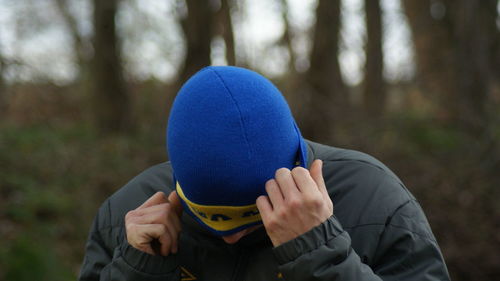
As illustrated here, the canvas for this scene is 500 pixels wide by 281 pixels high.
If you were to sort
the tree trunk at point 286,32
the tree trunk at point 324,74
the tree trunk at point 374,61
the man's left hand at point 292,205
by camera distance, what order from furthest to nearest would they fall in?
the tree trunk at point 286,32
the tree trunk at point 374,61
the tree trunk at point 324,74
the man's left hand at point 292,205

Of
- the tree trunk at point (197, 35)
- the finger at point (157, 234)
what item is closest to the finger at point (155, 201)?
the finger at point (157, 234)

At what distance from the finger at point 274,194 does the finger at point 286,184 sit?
1cm

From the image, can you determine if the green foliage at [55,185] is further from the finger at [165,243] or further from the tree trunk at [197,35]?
the finger at [165,243]

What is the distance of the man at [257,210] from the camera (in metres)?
1.49

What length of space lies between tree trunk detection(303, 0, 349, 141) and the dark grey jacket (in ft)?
16.7

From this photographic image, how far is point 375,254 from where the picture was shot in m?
1.68

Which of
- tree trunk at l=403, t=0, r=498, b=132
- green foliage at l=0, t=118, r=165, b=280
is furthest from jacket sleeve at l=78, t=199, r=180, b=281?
tree trunk at l=403, t=0, r=498, b=132

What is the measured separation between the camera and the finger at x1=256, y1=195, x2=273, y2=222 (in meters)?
1.50

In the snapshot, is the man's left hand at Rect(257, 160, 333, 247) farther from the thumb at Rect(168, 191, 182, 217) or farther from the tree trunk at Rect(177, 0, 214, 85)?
the tree trunk at Rect(177, 0, 214, 85)

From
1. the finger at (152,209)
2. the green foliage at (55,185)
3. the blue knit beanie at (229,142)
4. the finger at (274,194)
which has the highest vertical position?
the blue knit beanie at (229,142)

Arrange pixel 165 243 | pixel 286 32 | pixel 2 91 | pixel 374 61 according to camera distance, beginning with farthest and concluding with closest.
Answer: pixel 286 32, pixel 374 61, pixel 2 91, pixel 165 243

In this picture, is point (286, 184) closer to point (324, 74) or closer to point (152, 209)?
point (152, 209)

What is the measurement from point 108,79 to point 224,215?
829cm

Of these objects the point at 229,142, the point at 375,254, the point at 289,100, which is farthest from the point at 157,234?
the point at 289,100
